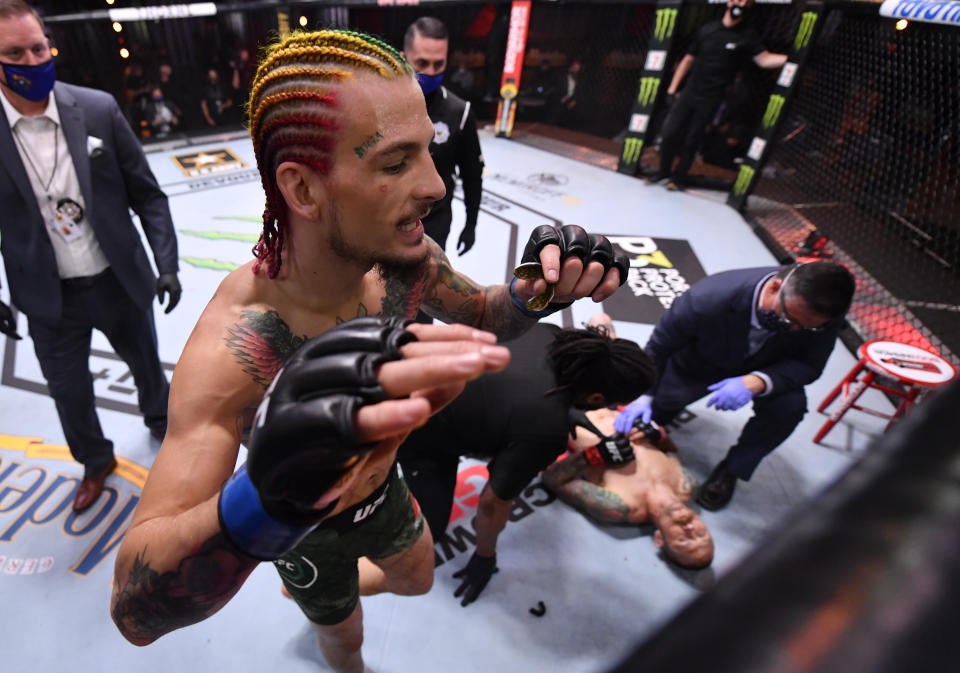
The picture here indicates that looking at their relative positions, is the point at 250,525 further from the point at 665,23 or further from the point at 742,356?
the point at 665,23

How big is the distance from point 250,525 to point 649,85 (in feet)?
24.0

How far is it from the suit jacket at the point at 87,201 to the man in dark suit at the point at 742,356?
2.53 meters

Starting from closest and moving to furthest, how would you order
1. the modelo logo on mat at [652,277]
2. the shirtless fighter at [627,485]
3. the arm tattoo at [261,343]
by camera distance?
the arm tattoo at [261,343] → the shirtless fighter at [627,485] → the modelo logo on mat at [652,277]

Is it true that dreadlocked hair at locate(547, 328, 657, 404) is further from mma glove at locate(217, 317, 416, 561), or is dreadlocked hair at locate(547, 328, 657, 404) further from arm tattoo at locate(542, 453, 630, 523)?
mma glove at locate(217, 317, 416, 561)

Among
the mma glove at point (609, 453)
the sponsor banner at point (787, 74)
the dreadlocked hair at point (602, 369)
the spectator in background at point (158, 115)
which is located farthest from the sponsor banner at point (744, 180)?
the spectator in background at point (158, 115)

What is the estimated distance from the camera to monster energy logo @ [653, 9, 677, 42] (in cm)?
628

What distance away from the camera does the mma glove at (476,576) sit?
7.16ft

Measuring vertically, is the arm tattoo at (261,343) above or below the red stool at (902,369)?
above

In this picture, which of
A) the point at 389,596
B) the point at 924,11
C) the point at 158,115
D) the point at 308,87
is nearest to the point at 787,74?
the point at 924,11

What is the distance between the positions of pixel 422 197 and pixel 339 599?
49.2 inches

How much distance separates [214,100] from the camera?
7641mm

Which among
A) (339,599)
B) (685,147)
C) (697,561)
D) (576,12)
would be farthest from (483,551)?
(576,12)

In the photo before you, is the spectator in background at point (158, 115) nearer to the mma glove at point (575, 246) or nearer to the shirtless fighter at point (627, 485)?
the shirtless fighter at point (627, 485)

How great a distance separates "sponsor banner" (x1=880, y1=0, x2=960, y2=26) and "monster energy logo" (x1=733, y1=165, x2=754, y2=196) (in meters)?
2.02
